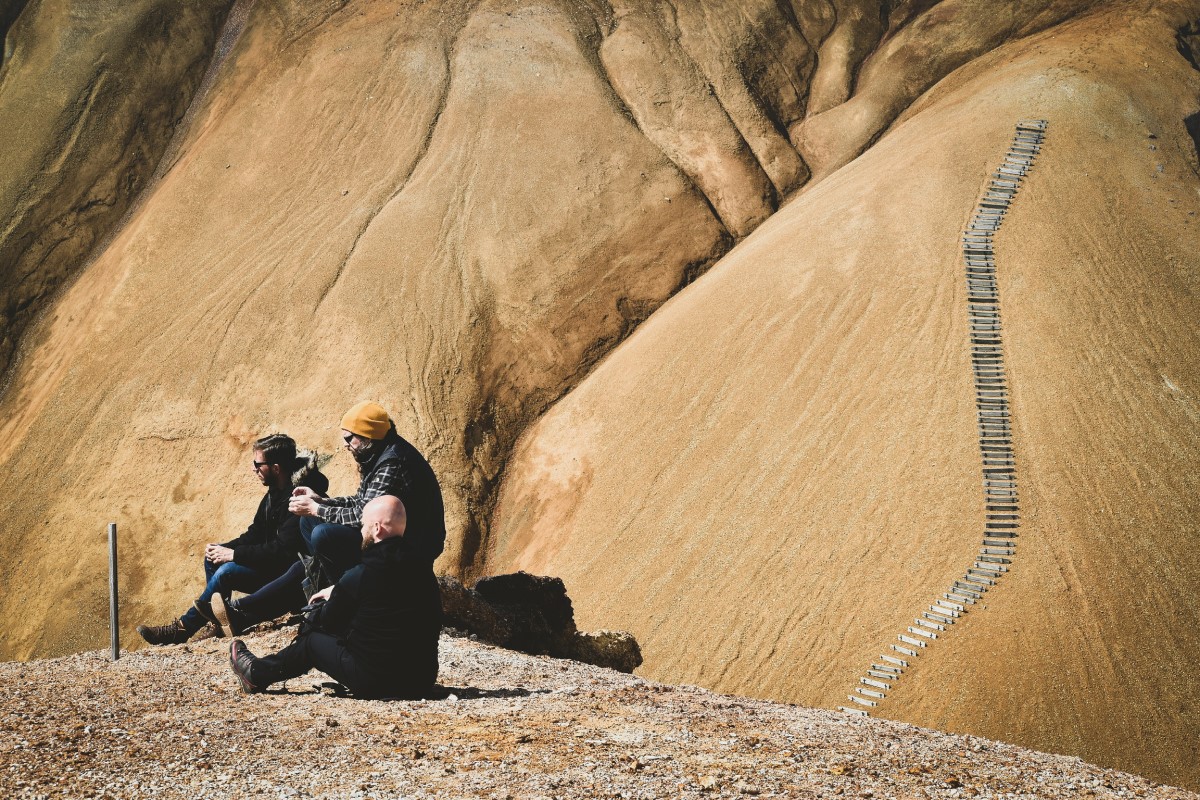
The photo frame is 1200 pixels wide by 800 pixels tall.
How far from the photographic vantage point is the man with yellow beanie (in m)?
7.04

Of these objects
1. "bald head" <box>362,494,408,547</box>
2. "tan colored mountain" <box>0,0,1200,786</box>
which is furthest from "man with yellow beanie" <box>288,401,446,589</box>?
"tan colored mountain" <box>0,0,1200,786</box>

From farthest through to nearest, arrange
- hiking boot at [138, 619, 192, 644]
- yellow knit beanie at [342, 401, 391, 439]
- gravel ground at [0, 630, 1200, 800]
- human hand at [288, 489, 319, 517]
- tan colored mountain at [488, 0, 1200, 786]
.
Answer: tan colored mountain at [488, 0, 1200, 786], hiking boot at [138, 619, 192, 644], human hand at [288, 489, 319, 517], yellow knit beanie at [342, 401, 391, 439], gravel ground at [0, 630, 1200, 800]

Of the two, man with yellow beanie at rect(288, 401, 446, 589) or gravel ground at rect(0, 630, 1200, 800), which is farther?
man with yellow beanie at rect(288, 401, 446, 589)

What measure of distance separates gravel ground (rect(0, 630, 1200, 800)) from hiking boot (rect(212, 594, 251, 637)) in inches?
34.5

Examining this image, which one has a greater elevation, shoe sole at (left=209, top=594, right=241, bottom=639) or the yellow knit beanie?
the yellow knit beanie

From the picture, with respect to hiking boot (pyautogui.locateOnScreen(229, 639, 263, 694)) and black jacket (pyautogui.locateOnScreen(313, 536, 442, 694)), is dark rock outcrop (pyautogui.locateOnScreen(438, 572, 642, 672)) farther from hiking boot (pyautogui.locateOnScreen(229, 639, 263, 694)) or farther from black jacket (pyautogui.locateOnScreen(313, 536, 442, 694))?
black jacket (pyautogui.locateOnScreen(313, 536, 442, 694))

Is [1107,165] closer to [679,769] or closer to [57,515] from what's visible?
[679,769]

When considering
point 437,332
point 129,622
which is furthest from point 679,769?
point 437,332

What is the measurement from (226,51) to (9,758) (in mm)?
31160

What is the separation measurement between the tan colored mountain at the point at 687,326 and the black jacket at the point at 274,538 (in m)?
8.91

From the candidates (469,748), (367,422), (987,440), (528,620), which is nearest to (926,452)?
(987,440)

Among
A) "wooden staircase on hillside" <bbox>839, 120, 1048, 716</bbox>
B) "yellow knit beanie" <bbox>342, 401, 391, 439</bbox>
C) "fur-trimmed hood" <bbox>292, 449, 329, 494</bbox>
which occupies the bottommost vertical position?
"wooden staircase on hillside" <bbox>839, 120, 1048, 716</bbox>

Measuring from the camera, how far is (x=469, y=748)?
5.68 metres

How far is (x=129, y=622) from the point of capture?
21.3 m
